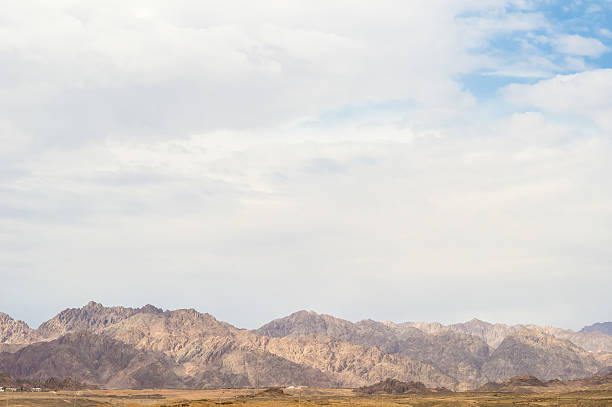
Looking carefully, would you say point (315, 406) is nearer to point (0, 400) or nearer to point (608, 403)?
point (608, 403)

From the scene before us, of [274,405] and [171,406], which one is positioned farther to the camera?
[274,405]

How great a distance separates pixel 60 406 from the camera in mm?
184750

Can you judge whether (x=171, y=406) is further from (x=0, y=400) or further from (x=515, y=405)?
(x=515, y=405)

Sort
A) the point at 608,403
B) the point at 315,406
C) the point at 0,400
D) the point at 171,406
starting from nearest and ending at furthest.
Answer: the point at 171,406, the point at 315,406, the point at 608,403, the point at 0,400

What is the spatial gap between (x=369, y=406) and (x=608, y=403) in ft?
200

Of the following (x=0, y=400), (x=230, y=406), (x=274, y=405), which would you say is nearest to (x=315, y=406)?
(x=274, y=405)

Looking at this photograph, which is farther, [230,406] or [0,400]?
[0,400]

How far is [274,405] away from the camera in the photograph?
162500 mm

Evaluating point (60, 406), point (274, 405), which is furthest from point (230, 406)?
point (60, 406)

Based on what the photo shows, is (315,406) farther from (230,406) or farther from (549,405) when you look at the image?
(549,405)

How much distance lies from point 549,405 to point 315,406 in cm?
6188

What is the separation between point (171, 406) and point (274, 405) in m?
27.9

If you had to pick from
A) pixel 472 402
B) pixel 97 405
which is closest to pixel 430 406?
pixel 472 402

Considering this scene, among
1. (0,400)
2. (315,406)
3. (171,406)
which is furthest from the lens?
(0,400)
